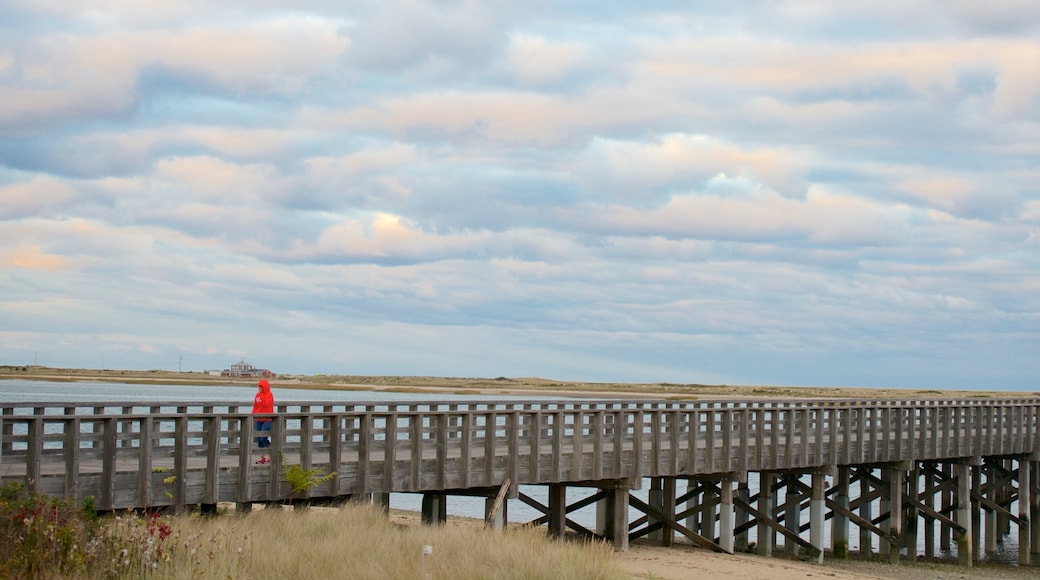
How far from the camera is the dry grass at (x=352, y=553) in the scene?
13.0m

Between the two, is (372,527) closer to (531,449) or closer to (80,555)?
(80,555)

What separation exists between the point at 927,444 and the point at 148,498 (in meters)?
26.8

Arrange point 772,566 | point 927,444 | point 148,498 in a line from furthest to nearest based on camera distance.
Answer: point 927,444 < point 772,566 < point 148,498

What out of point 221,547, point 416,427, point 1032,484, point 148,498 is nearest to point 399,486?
point 416,427

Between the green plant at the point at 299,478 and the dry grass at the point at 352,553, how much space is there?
1.54 meters

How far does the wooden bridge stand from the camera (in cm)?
1695

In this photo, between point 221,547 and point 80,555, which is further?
point 221,547

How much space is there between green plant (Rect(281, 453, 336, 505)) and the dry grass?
1.54m

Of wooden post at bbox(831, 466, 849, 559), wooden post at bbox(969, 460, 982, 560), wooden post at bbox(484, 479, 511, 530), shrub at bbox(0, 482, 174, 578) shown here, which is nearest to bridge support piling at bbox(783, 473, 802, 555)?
wooden post at bbox(831, 466, 849, 559)

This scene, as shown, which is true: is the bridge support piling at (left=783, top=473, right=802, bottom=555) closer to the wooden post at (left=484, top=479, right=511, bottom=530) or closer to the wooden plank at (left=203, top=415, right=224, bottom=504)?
the wooden post at (left=484, top=479, right=511, bottom=530)

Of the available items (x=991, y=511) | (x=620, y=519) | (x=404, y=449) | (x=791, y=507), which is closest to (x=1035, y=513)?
(x=991, y=511)

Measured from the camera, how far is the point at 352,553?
14188mm

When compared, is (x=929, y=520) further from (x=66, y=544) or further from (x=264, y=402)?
(x=66, y=544)

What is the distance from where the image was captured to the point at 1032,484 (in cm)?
4256
